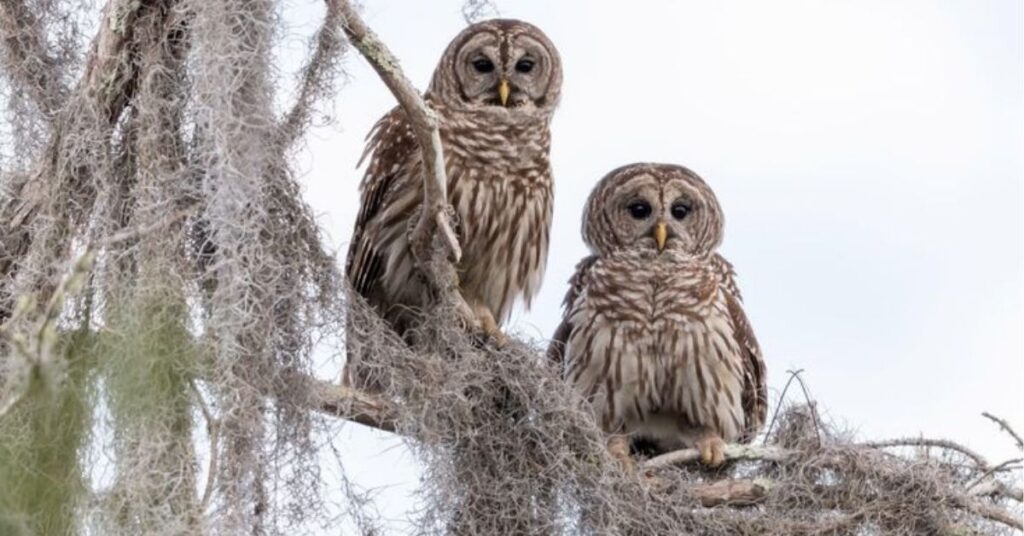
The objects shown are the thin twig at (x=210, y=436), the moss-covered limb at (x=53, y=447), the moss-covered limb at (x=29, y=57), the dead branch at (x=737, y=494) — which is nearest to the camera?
the moss-covered limb at (x=53, y=447)

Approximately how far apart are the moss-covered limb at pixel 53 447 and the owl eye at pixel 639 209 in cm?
254

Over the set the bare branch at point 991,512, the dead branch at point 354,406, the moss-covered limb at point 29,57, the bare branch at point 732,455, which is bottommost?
the bare branch at point 991,512

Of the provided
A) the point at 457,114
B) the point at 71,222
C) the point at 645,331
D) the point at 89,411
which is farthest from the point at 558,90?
the point at 89,411

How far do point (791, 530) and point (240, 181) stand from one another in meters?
2.10

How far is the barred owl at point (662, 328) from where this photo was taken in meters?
6.95

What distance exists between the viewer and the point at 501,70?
7.01 metres

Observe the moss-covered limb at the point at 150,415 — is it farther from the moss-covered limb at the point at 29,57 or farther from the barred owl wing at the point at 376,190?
the barred owl wing at the point at 376,190

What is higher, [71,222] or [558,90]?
[558,90]

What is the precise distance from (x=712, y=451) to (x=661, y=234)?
0.79m

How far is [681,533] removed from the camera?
6195 millimetres

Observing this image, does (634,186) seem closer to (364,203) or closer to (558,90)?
(558,90)

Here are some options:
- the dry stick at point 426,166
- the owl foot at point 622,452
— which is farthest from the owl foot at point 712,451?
the dry stick at point 426,166

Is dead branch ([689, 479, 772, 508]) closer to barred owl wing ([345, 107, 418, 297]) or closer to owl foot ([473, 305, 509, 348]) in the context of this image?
owl foot ([473, 305, 509, 348])

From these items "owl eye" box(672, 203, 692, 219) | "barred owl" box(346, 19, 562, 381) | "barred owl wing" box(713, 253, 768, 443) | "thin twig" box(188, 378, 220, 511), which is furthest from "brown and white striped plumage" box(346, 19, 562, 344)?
"thin twig" box(188, 378, 220, 511)
